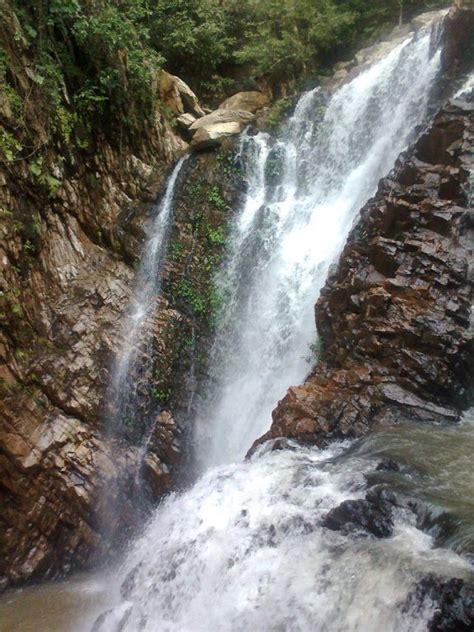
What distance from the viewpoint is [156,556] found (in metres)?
6.32

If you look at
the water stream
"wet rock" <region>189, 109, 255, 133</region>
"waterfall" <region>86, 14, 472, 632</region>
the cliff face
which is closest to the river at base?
the water stream

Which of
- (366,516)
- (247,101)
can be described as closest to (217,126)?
(247,101)

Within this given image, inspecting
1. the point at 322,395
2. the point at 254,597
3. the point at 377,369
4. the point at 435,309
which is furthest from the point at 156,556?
the point at 435,309

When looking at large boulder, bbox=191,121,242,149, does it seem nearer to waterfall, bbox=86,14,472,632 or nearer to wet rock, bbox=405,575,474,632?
waterfall, bbox=86,14,472,632

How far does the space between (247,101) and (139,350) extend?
8.58 m

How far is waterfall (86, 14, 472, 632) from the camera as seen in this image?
4.34 metres

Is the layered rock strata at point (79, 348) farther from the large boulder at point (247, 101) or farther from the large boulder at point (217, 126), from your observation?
the large boulder at point (247, 101)

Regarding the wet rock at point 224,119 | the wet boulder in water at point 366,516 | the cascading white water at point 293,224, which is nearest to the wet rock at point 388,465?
the wet boulder in water at point 366,516

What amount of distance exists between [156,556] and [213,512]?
947 mm

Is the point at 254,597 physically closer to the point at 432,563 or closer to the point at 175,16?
the point at 432,563

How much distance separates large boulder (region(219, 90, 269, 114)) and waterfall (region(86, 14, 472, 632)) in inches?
64.6

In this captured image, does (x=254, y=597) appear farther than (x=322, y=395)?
No

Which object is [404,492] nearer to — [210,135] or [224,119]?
[210,135]

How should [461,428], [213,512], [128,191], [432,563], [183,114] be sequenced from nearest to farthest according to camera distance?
[432,563] → [213,512] → [461,428] → [128,191] → [183,114]
